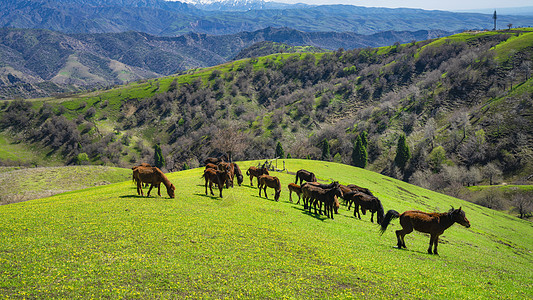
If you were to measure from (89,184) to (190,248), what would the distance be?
8106cm

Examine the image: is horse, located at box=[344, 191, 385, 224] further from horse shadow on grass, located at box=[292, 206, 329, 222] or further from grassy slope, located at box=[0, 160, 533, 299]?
horse shadow on grass, located at box=[292, 206, 329, 222]

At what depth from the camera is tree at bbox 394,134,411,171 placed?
118 m

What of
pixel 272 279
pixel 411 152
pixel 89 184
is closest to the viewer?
pixel 272 279

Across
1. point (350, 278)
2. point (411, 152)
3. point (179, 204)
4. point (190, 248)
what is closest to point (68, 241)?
point (190, 248)

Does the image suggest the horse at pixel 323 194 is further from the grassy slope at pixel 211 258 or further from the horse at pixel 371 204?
the horse at pixel 371 204

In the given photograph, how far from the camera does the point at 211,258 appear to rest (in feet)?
46.0

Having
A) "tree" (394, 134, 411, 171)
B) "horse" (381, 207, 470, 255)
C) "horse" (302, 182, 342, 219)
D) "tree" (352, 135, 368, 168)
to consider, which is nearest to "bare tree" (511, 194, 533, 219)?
"tree" (394, 134, 411, 171)

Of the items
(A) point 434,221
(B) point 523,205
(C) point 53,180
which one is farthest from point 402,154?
(C) point 53,180

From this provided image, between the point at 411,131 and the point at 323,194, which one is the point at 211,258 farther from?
the point at 411,131

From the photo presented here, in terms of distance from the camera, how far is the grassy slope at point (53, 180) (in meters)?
68.7

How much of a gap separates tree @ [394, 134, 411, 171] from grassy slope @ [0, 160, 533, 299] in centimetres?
10566

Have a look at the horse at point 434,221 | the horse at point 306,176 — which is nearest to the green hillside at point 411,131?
the horse at point 306,176

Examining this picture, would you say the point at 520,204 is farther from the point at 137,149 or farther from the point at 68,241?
the point at 137,149

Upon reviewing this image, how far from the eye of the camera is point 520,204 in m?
68.6
